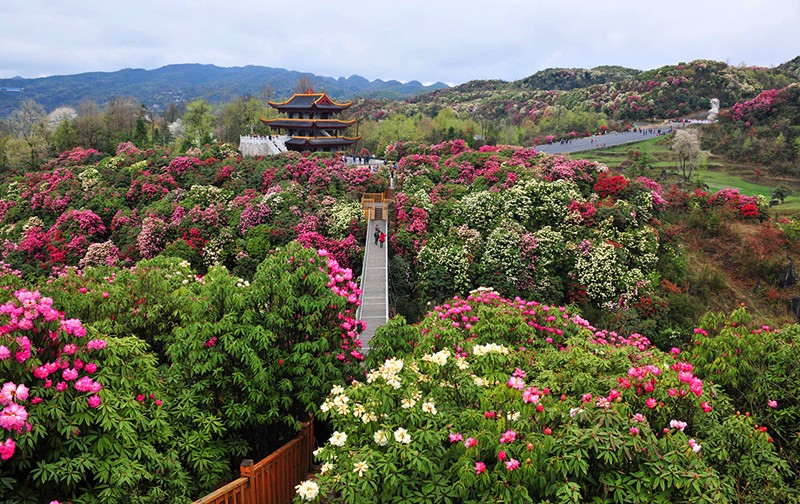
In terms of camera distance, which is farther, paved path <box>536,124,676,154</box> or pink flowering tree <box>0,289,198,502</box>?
paved path <box>536,124,676,154</box>

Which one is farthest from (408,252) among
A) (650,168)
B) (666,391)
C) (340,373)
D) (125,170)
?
(650,168)

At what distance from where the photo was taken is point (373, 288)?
636 inches

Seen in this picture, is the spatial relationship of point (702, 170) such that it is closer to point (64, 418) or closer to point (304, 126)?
point (304, 126)

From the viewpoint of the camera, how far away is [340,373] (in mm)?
7500

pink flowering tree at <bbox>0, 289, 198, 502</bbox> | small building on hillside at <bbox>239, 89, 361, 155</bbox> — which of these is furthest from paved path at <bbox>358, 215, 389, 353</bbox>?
small building on hillside at <bbox>239, 89, 361, 155</bbox>

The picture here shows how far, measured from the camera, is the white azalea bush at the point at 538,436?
13.9 ft

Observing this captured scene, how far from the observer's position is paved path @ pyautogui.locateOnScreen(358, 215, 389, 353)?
14164mm

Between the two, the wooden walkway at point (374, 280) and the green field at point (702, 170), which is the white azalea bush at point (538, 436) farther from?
the green field at point (702, 170)

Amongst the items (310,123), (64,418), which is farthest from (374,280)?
(310,123)

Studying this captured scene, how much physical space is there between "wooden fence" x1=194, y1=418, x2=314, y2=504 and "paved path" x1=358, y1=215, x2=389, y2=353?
4918 mm

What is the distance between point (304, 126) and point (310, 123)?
1.65 ft

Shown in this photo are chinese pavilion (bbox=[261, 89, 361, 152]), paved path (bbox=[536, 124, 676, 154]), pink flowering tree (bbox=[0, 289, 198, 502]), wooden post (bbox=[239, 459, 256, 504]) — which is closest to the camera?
pink flowering tree (bbox=[0, 289, 198, 502])

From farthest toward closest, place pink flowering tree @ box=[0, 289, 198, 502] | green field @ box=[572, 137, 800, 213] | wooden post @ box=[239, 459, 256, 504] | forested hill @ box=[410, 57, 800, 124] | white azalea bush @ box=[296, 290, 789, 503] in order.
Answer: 1. forested hill @ box=[410, 57, 800, 124]
2. green field @ box=[572, 137, 800, 213]
3. wooden post @ box=[239, 459, 256, 504]
4. pink flowering tree @ box=[0, 289, 198, 502]
5. white azalea bush @ box=[296, 290, 789, 503]

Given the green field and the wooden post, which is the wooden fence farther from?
the green field
